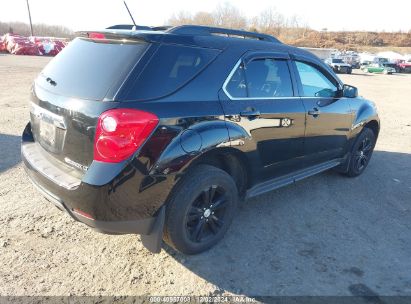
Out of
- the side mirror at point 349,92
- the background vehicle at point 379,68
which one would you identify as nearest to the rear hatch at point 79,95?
the side mirror at point 349,92

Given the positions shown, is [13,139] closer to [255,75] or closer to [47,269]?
[47,269]

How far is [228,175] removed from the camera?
3.25 metres

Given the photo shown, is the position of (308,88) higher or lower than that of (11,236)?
higher

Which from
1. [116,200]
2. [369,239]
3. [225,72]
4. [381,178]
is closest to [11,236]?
[116,200]

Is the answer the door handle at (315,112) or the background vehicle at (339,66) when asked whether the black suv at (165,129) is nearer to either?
the door handle at (315,112)

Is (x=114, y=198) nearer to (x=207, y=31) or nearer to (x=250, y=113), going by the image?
(x=250, y=113)

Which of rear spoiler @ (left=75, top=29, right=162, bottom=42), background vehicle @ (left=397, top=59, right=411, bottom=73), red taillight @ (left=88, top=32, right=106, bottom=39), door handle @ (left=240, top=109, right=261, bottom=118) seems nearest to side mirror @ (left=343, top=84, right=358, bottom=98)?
door handle @ (left=240, top=109, right=261, bottom=118)

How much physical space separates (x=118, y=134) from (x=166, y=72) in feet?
2.02

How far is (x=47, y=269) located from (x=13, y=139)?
12.6 feet

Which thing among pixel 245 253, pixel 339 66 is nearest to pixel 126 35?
pixel 245 253

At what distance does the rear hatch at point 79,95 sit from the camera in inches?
101

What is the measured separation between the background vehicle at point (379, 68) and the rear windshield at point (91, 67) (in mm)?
39760

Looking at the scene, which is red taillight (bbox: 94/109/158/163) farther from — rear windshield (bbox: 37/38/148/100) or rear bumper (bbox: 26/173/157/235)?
rear bumper (bbox: 26/173/157/235)

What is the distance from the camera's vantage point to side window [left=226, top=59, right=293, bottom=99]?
3254mm
